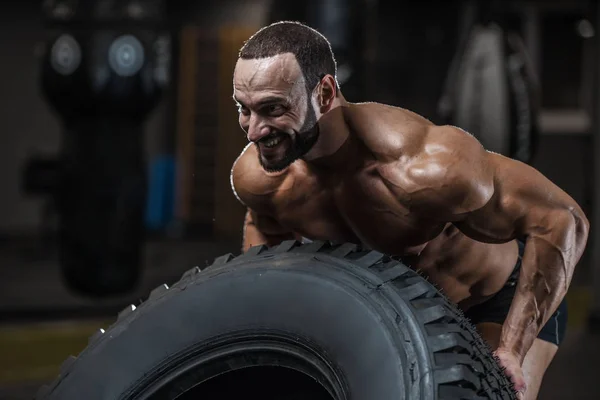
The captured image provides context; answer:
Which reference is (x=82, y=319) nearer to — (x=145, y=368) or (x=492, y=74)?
(x=492, y=74)

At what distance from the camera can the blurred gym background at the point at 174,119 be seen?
13.1 ft

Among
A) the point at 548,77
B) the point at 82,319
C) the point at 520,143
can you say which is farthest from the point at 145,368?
the point at 548,77

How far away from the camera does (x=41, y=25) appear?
9047 mm

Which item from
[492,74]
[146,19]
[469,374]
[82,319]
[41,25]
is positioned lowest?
[469,374]

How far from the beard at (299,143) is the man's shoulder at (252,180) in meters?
0.14

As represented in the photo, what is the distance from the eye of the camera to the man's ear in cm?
142

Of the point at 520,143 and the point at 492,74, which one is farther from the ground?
the point at 492,74

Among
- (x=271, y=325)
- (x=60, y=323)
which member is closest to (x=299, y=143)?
(x=271, y=325)

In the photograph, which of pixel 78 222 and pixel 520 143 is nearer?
pixel 520 143

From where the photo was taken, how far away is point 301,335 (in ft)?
4.59

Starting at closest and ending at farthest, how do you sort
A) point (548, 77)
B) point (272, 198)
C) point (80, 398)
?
point (80, 398) → point (272, 198) → point (548, 77)

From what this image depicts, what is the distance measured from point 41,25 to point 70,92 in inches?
206

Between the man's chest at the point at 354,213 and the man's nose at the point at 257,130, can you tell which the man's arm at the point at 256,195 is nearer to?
the man's chest at the point at 354,213

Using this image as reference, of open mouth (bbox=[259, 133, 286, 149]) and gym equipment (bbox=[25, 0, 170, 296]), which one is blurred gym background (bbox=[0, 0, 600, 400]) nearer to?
gym equipment (bbox=[25, 0, 170, 296])
